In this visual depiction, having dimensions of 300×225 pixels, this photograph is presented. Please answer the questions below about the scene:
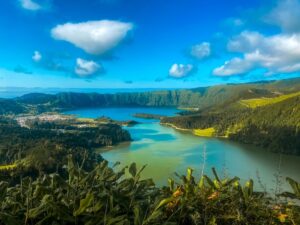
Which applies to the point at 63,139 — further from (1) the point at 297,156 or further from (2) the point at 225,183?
(2) the point at 225,183

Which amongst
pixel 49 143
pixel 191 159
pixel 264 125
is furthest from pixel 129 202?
pixel 264 125

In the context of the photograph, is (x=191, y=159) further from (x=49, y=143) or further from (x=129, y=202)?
(x=129, y=202)

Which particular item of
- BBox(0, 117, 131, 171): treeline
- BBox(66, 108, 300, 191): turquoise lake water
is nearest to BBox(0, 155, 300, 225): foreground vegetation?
BBox(66, 108, 300, 191): turquoise lake water

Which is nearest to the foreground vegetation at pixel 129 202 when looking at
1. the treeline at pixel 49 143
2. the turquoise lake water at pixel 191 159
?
the turquoise lake water at pixel 191 159

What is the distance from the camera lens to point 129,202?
5445 mm

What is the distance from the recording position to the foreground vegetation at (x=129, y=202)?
4.88 m

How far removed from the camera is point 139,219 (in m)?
4.56

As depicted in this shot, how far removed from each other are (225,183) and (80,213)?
2482 mm

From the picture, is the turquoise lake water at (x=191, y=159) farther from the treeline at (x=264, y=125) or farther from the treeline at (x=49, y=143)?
the treeline at (x=49, y=143)

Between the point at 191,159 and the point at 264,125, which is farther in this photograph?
the point at 264,125

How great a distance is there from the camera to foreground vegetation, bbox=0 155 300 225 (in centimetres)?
488

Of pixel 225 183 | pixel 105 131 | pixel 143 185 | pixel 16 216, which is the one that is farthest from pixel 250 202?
pixel 105 131

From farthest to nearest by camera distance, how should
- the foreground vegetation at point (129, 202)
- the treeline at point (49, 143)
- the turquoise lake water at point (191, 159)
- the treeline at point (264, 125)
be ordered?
the treeline at point (264, 125) → the treeline at point (49, 143) → the turquoise lake water at point (191, 159) → the foreground vegetation at point (129, 202)

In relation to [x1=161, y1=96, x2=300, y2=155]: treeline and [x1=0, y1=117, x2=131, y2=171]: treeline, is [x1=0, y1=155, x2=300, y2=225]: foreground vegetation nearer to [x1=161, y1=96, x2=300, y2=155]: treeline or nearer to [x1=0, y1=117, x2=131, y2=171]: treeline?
[x1=0, y1=117, x2=131, y2=171]: treeline
